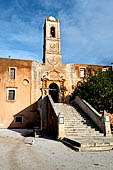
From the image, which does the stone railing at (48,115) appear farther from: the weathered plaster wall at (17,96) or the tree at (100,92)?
the tree at (100,92)

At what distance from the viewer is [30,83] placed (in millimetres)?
19688

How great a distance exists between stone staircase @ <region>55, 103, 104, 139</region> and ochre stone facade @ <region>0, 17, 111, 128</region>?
4.93m

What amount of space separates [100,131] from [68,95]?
898 cm

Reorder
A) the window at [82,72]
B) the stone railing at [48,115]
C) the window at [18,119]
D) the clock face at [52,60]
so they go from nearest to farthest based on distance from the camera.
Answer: the stone railing at [48,115]
the window at [18,119]
the clock face at [52,60]
the window at [82,72]

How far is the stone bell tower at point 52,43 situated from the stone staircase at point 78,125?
28.0 ft

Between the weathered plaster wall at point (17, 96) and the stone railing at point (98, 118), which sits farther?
the weathered plaster wall at point (17, 96)

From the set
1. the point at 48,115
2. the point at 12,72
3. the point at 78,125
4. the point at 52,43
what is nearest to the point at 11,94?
the point at 12,72

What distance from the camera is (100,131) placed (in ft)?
39.9

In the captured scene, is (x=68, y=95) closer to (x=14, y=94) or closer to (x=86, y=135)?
(x=14, y=94)

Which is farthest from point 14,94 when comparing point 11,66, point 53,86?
point 53,86

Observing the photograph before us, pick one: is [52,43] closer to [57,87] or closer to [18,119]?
[57,87]

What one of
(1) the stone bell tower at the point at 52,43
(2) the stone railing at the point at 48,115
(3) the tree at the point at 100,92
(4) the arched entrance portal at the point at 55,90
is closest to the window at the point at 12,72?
(1) the stone bell tower at the point at 52,43

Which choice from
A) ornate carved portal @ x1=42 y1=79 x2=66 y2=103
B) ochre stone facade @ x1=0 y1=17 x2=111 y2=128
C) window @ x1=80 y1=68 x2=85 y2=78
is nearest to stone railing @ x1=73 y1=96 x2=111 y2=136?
ornate carved portal @ x1=42 y1=79 x2=66 y2=103

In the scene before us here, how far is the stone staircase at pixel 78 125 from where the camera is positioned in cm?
1147
